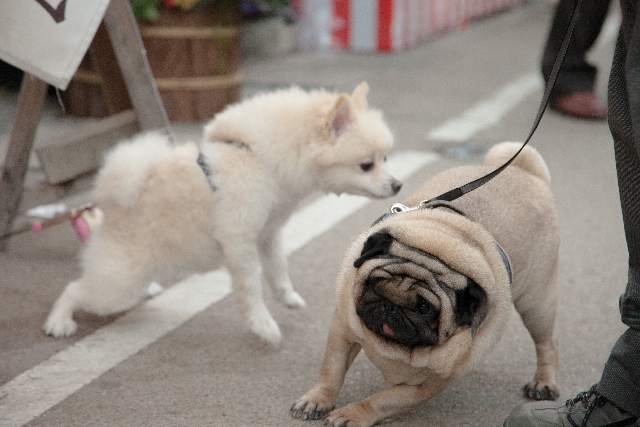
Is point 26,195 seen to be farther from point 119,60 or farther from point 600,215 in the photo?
point 600,215

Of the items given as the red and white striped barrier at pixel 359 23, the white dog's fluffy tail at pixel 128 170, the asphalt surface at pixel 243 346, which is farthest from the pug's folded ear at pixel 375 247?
the red and white striped barrier at pixel 359 23

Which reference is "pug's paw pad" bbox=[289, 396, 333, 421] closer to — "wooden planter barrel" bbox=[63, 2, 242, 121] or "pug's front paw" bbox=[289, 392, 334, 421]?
"pug's front paw" bbox=[289, 392, 334, 421]

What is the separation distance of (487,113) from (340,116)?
398 cm

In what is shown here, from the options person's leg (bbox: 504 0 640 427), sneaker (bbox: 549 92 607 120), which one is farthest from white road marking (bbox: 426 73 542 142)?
person's leg (bbox: 504 0 640 427)

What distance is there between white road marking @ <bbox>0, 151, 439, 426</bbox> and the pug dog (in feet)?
2.69

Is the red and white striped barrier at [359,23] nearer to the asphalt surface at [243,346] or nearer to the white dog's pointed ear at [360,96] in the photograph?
the asphalt surface at [243,346]

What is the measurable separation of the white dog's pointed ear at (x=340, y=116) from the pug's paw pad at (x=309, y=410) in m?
1.06

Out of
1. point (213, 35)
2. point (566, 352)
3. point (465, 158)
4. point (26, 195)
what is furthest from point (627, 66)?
point (213, 35)

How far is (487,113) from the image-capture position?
6527 millimetres

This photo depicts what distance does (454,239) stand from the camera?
216 centimetres

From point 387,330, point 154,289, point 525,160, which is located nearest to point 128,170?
point 154,289

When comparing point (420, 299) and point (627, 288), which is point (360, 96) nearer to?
point (420, 299)

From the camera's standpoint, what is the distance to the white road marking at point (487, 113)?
5917mm

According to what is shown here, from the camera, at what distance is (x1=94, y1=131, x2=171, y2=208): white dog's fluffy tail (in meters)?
2.83
